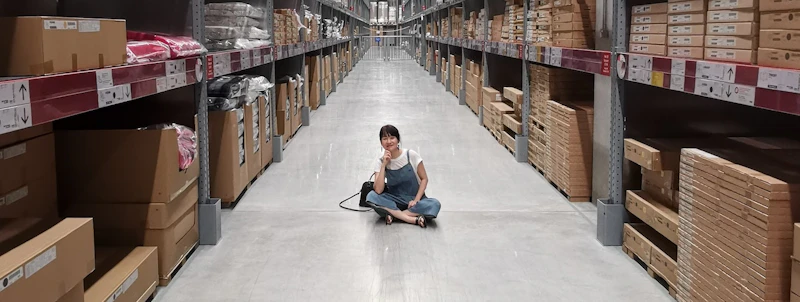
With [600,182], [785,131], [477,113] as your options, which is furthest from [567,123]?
[477,113]

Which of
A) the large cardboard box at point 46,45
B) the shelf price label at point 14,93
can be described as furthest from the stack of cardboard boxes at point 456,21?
the shelf price label at point 14,93

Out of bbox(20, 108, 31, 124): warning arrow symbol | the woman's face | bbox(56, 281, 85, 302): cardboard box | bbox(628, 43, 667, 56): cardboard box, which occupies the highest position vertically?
bbox(628, 43, 667, 56): cardboard box

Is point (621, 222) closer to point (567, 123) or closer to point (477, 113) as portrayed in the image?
point (567, 123)

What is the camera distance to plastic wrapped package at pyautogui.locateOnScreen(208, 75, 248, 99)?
5.04 metres

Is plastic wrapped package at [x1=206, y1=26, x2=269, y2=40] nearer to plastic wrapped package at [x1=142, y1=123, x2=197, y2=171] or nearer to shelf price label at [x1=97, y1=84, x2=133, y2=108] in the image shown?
plastic wrapped package at [x1=142, y1=123, x2=197, y2=171]

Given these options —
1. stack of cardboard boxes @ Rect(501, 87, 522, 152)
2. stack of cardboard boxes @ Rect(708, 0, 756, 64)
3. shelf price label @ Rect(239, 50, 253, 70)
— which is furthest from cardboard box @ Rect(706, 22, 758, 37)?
stack of cardboard boxes @ Rect(501, 87, 522, 152)

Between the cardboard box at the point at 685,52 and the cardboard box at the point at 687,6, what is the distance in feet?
0.55

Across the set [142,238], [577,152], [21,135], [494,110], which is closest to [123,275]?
[142,238]

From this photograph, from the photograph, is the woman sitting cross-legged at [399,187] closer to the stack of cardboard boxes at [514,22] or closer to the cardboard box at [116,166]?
the cardboard box at [116,166]

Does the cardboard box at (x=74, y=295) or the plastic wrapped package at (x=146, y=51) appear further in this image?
the plastic wrapped package at (x=146, y=51)

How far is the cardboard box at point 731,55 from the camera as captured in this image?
104 inches

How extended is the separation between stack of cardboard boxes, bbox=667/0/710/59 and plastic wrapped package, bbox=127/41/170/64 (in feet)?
7.98

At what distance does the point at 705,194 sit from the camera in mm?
2738

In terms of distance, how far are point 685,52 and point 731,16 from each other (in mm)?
438
